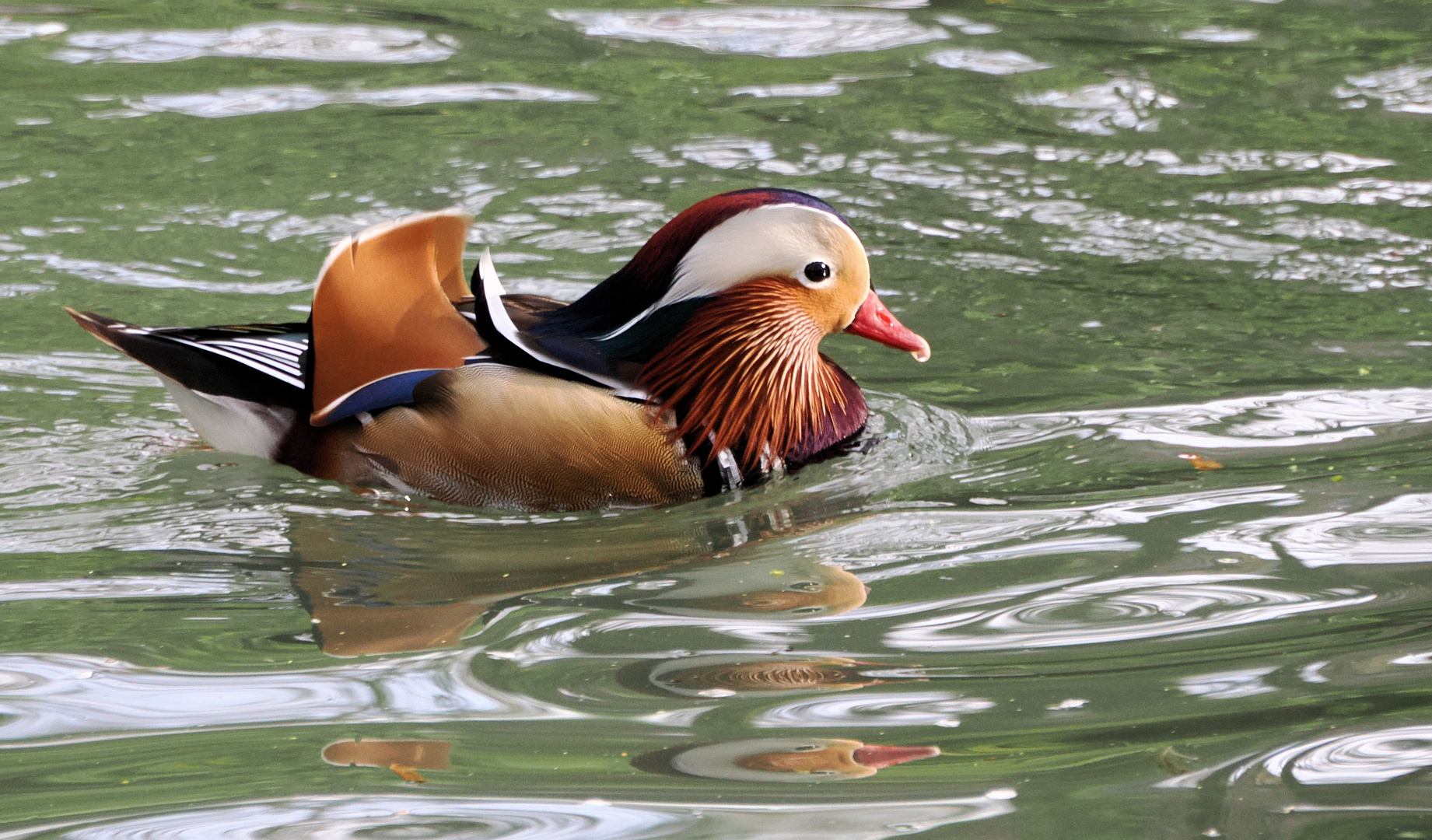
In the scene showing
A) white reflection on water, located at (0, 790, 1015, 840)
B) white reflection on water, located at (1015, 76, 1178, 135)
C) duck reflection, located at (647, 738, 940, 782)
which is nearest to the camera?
white reflection on water, located at (0, 790, 1015, 840)

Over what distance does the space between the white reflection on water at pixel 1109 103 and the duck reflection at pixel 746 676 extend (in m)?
5.02

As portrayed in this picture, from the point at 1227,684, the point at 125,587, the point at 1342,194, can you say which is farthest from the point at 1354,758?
the point at 1342,194

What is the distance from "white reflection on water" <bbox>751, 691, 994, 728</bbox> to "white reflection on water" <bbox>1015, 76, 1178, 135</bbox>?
514 cm

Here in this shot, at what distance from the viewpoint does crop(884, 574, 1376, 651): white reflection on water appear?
10.2 ft

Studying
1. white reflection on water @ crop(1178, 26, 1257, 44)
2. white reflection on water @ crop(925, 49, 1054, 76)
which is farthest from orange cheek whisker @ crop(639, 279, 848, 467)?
white reflection on water @ crop(1178, 26, 1257, 44)

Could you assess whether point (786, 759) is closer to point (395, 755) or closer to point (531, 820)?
point (531, 820)

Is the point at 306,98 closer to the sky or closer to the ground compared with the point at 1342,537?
closer to the sky

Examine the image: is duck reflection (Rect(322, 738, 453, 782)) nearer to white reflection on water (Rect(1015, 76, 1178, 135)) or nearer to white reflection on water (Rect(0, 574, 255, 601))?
white reflection on water (Rect(0, 574, 255, 601))

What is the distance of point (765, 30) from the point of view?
27.7 ft

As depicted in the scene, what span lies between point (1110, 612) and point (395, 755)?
1481mm

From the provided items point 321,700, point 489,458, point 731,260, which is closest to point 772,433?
point 731,260

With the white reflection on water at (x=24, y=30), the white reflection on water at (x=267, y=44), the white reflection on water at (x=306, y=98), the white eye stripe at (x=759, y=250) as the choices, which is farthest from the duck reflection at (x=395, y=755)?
the white reflection on water at (x=24, y=30)

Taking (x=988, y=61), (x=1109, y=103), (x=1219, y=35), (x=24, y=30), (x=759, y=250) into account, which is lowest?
(x=759, y=250)

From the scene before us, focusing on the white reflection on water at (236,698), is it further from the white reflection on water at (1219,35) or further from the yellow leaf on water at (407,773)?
the white reflection on water at (1219,35)
